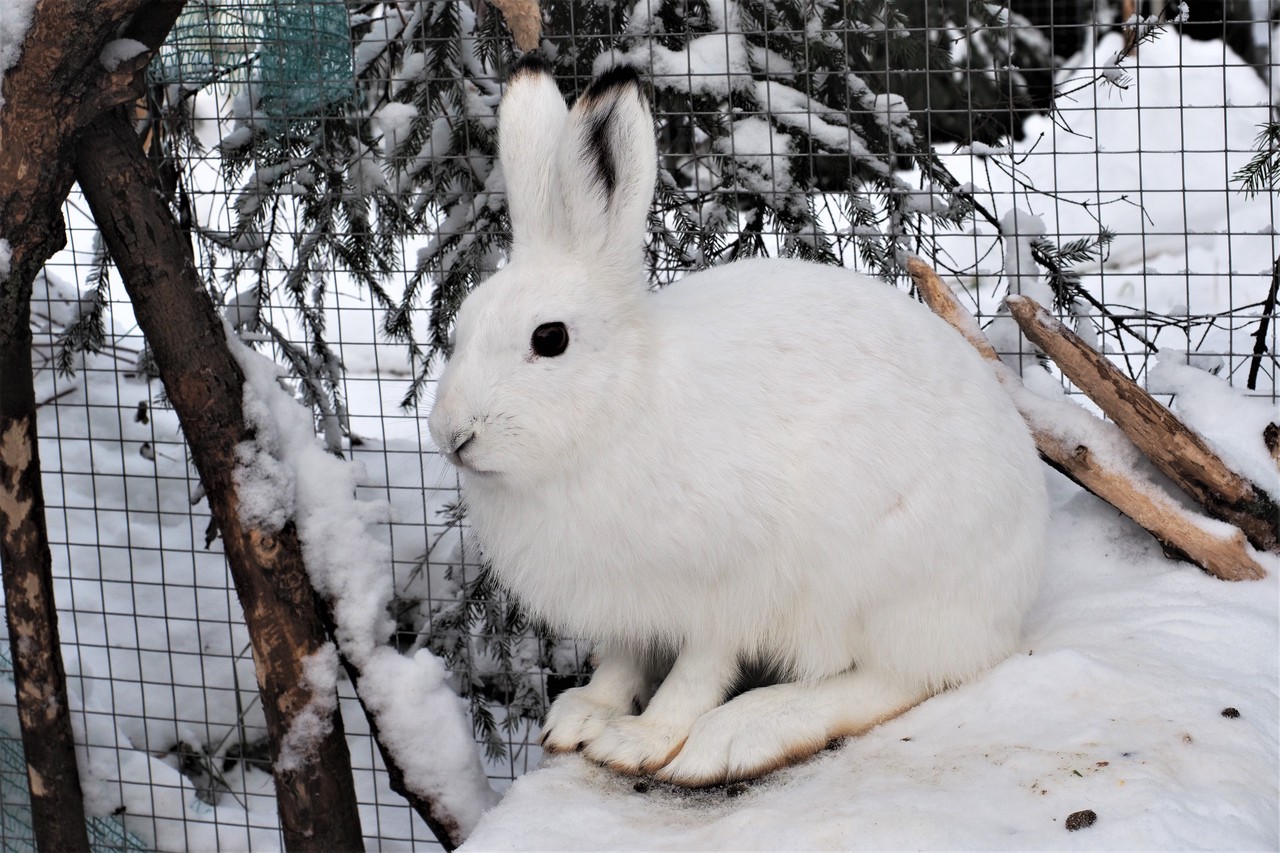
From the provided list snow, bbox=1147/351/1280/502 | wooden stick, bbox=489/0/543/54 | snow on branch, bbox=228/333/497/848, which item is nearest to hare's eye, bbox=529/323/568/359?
wooden stick, bbox=489/0/543/54

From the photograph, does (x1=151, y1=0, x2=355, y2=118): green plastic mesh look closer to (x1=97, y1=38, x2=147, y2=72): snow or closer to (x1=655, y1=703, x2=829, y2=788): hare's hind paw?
(x1=97, y1=38, x2=147, y2=72): snow

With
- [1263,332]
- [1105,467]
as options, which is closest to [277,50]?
[1105,467]

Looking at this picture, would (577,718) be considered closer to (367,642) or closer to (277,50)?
(367,642)

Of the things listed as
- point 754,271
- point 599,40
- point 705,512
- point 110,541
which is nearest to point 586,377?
point 705,512

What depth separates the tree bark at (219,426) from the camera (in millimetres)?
2270

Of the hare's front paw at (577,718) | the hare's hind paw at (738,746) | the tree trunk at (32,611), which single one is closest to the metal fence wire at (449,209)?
the tree trunk at (32,611)

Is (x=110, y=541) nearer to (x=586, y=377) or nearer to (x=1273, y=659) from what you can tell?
(x=586, y=377)

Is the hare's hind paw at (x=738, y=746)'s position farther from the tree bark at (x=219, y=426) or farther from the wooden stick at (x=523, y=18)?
the wooden stick at (x=523, y=18)

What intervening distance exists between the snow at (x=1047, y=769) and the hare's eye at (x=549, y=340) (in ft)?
2.11

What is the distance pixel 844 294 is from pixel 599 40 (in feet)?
4.04

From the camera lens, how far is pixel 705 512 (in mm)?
→ 1823

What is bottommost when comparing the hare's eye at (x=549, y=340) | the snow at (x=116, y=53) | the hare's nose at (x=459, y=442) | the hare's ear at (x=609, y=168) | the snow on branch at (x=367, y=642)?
the snow on branch at (x=367, y=642)

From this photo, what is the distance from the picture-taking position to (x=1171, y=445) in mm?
2275

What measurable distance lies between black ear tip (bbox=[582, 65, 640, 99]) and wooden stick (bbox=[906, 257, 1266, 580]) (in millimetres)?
933
